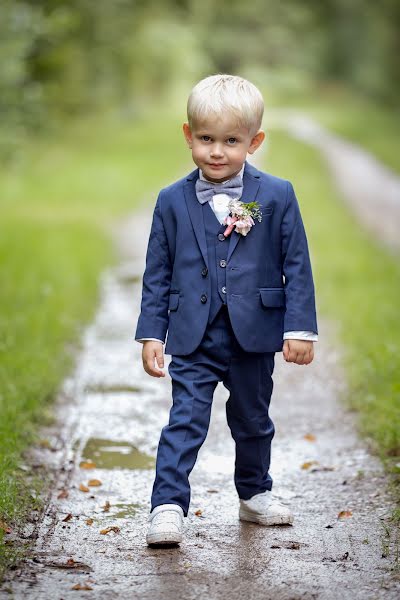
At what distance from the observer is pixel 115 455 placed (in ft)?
16.3

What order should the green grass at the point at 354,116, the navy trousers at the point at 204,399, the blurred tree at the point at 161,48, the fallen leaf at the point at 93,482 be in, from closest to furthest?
the navy trousers at the point at 204,399
the fallen leaf at the point at 93,482
the blurred tree at the point at 161,48
the green grass at the point at 354,116

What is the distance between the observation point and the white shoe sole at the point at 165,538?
354cm

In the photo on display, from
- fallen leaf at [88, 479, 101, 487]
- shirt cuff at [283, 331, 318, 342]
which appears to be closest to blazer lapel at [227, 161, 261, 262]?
shirt cuff at [283, 331, 318, 342]

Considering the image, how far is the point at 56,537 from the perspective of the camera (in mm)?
3736

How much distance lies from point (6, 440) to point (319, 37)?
195ft

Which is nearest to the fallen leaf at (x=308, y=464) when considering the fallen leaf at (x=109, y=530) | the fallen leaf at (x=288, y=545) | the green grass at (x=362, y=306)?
the green grass at (x=362, y=306)

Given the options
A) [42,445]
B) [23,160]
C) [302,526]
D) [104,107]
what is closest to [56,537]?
[302,526]

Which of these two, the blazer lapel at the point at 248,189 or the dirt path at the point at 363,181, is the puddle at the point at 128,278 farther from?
the blazer lapel at the point at 248,189

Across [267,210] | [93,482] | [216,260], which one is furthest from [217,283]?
[93,482]

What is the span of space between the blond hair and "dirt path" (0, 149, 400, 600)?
1.54 meters

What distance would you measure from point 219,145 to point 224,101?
6.2 inches

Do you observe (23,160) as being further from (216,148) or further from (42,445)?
(216,148)

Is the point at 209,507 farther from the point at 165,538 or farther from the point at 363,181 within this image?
the point at 363,181

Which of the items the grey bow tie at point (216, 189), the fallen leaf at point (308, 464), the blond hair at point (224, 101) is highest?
the blond hair at point (224, 101)
